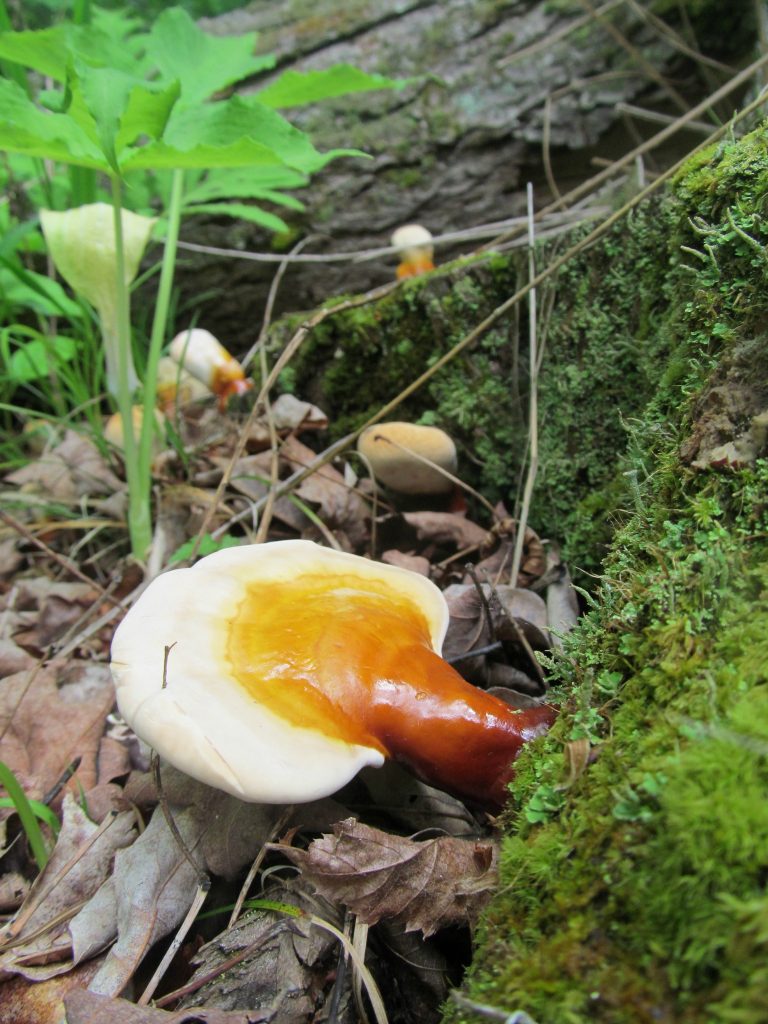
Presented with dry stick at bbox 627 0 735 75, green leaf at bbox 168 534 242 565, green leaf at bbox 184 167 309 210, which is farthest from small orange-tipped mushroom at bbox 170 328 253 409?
dry stick at bbox 627 0 735 75

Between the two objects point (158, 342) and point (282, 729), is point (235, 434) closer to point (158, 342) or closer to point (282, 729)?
point (158, 342)

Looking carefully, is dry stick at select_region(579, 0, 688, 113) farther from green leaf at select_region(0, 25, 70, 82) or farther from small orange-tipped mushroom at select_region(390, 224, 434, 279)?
green leaf at select_region(0, 25, 70, 82)

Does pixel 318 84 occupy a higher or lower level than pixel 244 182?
Result: higher

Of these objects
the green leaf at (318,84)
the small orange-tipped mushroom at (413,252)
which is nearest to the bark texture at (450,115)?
the small orange-tipped mushroom at (413,252)

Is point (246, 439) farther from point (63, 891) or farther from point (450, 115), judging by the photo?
point (450, 115)

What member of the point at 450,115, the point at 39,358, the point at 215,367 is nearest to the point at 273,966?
the point at 215,367

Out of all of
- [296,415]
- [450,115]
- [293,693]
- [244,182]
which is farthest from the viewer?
[450,115]
